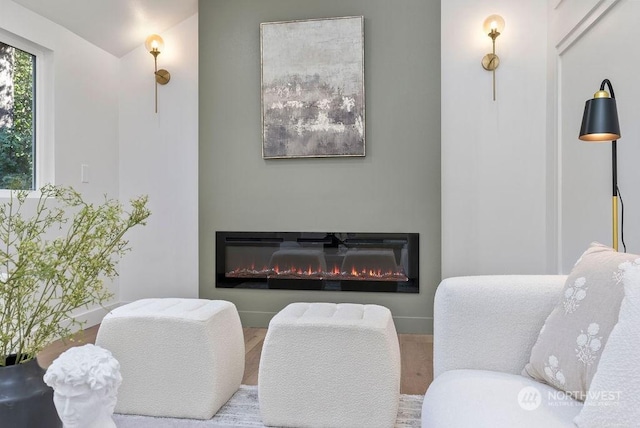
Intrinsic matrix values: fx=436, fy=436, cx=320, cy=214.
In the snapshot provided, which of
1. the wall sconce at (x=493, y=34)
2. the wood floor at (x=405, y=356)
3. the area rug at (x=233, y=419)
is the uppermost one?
the wall sconce at (x=493, y=34)

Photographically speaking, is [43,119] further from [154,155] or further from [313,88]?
[313,88]

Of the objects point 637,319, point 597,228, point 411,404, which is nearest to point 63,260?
point 637,319

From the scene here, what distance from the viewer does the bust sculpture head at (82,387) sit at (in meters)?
0.71

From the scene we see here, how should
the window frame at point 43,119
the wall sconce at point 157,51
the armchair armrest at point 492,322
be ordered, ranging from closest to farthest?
the armchair armrest at point 492,322 < the window frame at point 43,119 < the wall sconce at point 157,51

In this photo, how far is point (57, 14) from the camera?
309 centimetres

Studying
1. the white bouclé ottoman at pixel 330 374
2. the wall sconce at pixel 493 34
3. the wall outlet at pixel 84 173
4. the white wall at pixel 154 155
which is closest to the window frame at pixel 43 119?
the wall outlet at pixel 84 173

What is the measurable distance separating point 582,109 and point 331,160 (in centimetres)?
175

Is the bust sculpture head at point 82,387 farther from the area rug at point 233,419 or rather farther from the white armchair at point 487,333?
the area rug at point 233,419

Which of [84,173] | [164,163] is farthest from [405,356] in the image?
[84,173]

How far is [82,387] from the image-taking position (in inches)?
27.9

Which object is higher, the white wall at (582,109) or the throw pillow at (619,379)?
the white wall at (582,109)

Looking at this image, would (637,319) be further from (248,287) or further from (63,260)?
(248,287)

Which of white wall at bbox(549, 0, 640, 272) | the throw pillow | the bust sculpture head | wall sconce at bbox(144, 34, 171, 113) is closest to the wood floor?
white wall at bbox(549, 0, 640, 272)

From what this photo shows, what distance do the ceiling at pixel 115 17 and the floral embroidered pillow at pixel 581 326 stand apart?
348 cm
